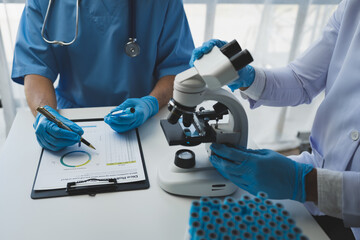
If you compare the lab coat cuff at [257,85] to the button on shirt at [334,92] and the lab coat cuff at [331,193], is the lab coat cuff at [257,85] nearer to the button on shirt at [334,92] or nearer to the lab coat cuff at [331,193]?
the button on shirt at [334,92]

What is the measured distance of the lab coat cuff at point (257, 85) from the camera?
1.12 meters

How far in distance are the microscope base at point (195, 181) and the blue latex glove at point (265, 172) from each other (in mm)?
31

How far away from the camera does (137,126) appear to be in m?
1.14

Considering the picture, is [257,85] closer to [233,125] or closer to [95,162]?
[233,125]

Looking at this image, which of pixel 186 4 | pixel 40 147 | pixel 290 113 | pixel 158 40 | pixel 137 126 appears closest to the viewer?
pixel 40 147

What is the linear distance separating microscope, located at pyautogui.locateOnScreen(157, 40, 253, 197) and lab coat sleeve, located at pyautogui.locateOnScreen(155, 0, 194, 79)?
0.56 meters

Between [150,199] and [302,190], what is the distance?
1.33 feet

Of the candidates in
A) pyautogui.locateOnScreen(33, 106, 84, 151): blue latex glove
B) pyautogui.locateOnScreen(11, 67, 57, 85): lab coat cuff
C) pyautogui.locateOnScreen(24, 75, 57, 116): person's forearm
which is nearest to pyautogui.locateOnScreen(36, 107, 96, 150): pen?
pyautogui.locateOnScreen(33, 106, 84, 151): blue latex glove

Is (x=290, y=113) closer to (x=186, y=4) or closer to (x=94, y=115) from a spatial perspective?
(x=186, y=4)

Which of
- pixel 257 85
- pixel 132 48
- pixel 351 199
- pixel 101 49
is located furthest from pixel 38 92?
pixel 351 199

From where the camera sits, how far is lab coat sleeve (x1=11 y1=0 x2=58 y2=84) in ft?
4.29

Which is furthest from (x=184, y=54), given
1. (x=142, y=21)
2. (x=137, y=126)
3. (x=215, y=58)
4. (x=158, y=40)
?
(x=215, y=58)

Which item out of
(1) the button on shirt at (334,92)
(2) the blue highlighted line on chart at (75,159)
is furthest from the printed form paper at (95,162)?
(1) the button on shirt at (334,92)

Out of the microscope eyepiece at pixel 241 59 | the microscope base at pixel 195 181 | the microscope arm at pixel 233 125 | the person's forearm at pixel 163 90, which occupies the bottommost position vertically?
the microscope base at pixel 195 181
